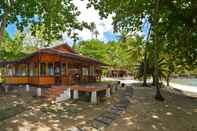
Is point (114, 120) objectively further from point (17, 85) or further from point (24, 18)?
point (17, 85)

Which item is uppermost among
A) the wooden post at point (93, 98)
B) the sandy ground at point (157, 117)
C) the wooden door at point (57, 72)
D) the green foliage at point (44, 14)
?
the green foliage at point (44, 14)

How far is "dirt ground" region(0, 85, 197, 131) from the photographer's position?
12257 millimetres

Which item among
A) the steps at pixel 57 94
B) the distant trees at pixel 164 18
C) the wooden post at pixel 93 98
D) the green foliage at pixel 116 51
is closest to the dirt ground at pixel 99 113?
the wooden post at pixel 93 98

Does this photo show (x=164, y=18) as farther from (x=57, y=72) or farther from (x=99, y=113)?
(x=57, y=72)

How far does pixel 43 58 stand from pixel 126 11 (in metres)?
9.10

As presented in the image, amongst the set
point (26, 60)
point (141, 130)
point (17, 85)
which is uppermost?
point (26, 60)

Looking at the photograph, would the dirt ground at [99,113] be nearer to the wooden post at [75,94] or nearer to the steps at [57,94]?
the steps at [57,94]

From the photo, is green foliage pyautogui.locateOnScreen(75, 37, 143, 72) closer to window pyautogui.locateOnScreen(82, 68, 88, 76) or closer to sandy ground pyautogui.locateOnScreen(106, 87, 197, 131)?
window pyautogui.locateOnScreen(82, 68, 88, 76)

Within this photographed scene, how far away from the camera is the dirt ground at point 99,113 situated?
40.2ft

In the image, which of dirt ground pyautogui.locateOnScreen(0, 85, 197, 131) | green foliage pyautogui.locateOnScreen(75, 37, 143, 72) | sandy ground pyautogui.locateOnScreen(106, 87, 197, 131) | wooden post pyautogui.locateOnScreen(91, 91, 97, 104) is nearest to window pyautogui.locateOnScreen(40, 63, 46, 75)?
green foliage pyautogui.locateOnScreen(75, 37, 143, 72)

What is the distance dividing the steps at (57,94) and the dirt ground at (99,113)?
2.87ft

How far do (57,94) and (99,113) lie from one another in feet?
17.8

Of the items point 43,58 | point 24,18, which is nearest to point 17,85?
point 43,58

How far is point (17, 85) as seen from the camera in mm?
27312
